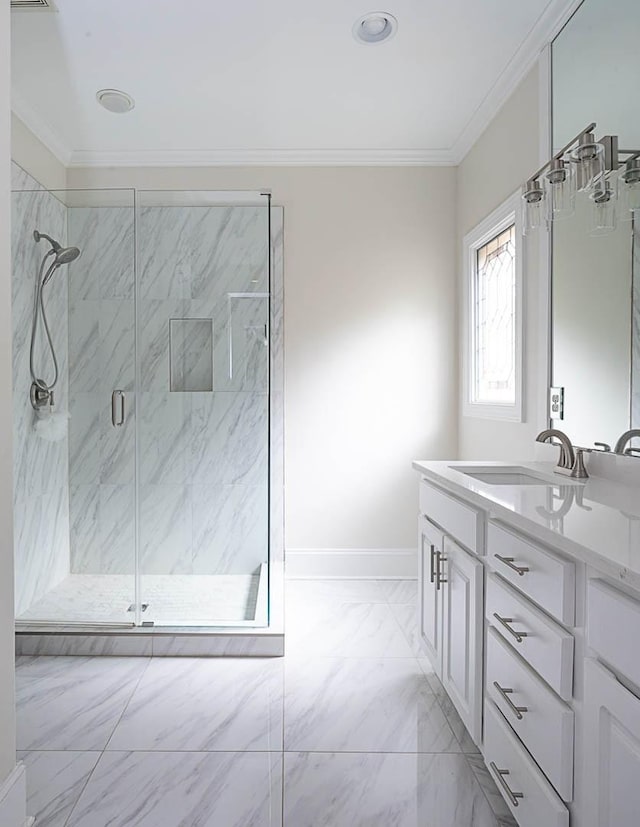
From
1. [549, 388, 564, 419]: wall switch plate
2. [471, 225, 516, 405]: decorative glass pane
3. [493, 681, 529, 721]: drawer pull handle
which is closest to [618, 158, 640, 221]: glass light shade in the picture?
[549, 388, 564, 419]: wall switch plate

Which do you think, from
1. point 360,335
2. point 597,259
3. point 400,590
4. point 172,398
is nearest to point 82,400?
point 172,398

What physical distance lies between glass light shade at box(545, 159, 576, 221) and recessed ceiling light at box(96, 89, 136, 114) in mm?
2173

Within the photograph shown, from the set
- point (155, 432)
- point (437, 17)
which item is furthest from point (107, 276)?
point (437, 17)

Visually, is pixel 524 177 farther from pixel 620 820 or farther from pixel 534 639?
pixel 620 820

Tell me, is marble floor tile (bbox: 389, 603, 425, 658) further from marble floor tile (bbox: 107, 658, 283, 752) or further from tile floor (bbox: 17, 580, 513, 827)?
marble floor tile (bbox: 107, 658, 283, 752)

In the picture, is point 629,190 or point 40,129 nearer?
point 629,190

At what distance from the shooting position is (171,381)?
2824 millimetres

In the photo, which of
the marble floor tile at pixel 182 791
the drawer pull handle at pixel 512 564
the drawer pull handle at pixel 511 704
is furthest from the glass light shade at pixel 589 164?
the marble floor tile at pixel 182 791

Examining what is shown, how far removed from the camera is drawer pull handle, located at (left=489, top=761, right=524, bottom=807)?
1369mm

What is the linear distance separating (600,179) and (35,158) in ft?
9.49

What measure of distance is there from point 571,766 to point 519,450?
1761mm

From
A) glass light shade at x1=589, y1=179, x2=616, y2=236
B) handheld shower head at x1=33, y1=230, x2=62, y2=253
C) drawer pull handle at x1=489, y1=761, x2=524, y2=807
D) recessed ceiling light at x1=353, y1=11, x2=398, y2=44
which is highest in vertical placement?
recessed ceiling light at x1=353, y1=11, x2=398, y2=44

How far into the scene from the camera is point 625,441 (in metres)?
1.78

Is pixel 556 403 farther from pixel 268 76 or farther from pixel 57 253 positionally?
pixel 57 253
